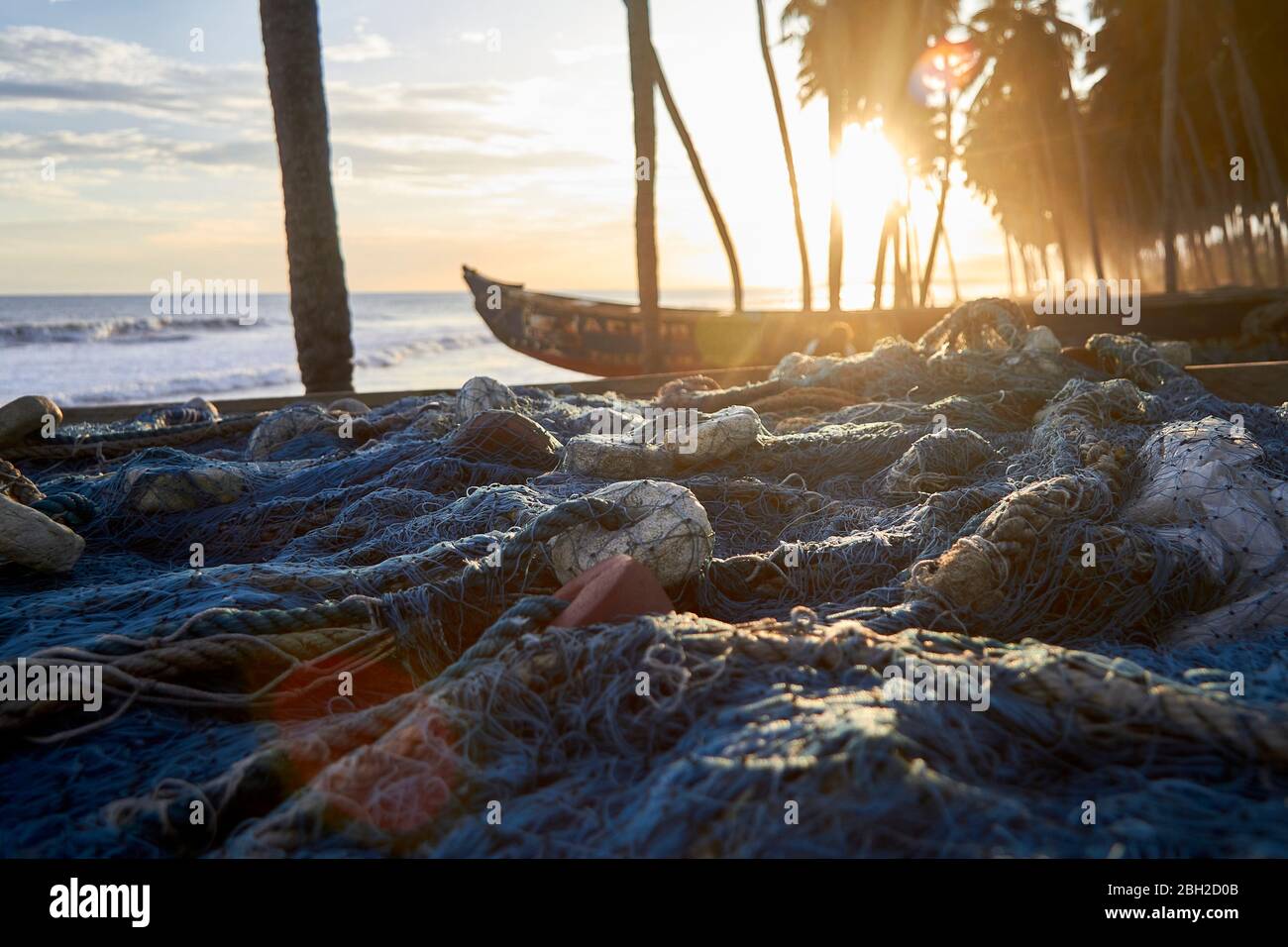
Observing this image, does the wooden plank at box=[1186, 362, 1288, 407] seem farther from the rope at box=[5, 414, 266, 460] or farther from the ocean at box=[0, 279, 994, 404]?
the ocean at box=[0, 279, 994, 404]

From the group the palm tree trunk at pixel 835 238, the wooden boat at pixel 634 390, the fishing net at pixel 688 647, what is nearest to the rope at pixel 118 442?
the fishing net at pixel 688 647

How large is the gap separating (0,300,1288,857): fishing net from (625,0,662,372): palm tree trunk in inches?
245

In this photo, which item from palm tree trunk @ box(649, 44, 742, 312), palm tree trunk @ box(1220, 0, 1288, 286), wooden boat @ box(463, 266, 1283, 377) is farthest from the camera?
palm tree trunk @ box(1220, 0, 1288, 286)

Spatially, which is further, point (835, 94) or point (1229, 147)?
point (1229, 147)

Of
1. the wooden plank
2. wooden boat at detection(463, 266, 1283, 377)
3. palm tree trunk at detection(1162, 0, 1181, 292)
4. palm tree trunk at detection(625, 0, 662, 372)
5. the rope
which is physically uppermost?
palm tree trunk at detection(1162, 0, 1181, 292)

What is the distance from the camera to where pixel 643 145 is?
966 cm

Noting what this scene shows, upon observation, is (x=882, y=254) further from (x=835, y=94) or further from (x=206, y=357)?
(x=206, y=357)

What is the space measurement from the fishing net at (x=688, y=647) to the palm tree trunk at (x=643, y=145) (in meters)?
6.22

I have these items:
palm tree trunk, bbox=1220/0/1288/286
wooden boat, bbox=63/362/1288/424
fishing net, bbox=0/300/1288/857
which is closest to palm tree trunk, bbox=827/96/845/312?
wooden boat, bbox=63/362/1288/424

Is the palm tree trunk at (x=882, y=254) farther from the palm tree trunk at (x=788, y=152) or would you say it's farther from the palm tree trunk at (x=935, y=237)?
the palm tree trunk at (x=935, y=237)

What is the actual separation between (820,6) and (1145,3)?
976cm

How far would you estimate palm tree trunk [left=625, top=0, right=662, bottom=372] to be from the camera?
9.56 metres

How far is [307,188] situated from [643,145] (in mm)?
3935

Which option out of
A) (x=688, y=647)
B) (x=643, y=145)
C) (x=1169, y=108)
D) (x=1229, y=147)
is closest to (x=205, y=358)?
(x=643, y=145)
